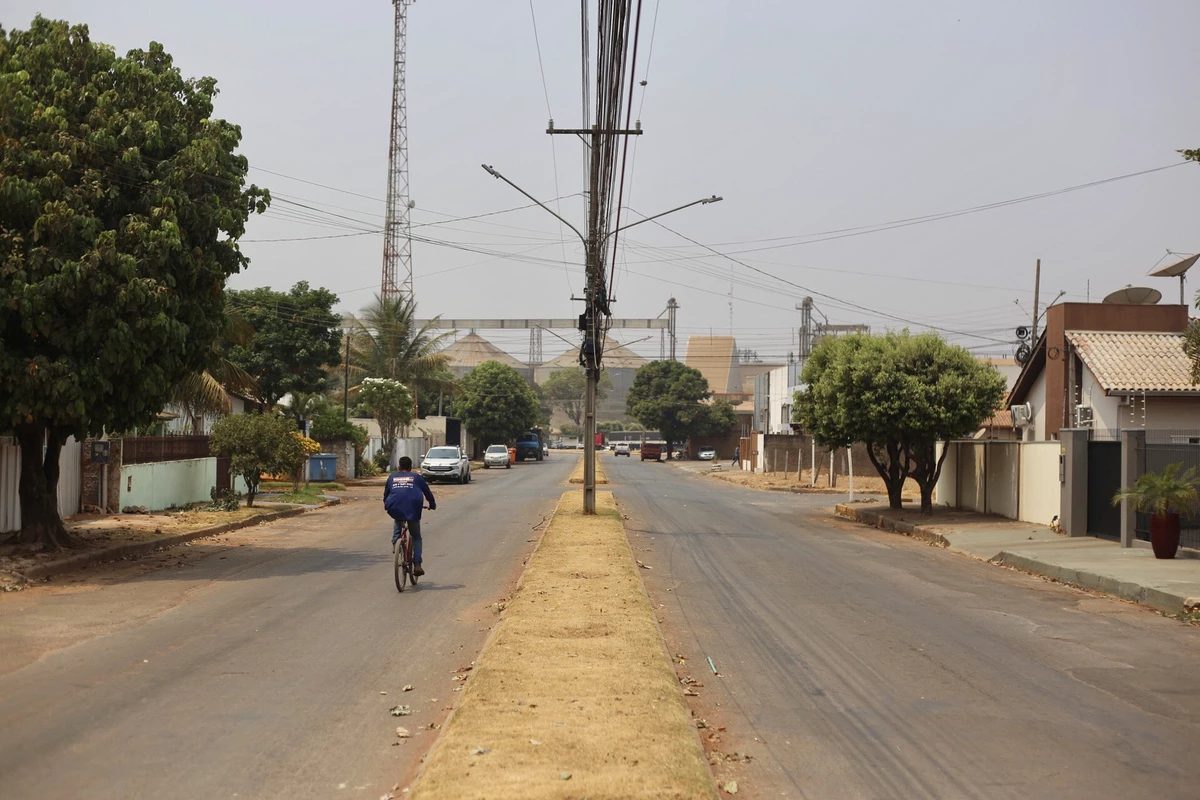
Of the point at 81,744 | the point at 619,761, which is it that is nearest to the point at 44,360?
the point at 81,744

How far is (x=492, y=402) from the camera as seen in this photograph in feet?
294

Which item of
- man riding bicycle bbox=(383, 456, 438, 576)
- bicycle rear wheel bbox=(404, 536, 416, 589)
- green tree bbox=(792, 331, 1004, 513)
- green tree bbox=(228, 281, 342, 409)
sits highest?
green tree bbox=(228, 281, 342, 409)

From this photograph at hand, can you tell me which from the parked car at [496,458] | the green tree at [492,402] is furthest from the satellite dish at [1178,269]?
the green tree at [492,402]

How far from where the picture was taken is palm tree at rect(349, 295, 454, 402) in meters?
59.1

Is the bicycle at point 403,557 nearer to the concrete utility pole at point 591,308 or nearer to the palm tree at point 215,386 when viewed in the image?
the concrete utility pole at point 591,308

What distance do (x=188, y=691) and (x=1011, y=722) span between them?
5924 millimetres

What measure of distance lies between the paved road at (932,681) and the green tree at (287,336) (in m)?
33.4

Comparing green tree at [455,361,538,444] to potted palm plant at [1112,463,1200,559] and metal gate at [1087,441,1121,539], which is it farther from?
potted palm plant at [1112,463,1200,559]

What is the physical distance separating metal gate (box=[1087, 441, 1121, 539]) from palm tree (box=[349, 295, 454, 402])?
136ft

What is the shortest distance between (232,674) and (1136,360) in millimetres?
26757

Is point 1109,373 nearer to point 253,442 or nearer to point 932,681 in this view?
point 253,442

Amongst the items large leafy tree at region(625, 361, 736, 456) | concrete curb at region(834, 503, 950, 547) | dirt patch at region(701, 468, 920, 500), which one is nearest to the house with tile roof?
concrete curb at region(834, 503, 950, 547)

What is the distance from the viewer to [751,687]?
29.9 feet

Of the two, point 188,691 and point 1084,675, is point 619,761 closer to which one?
point 188,691
